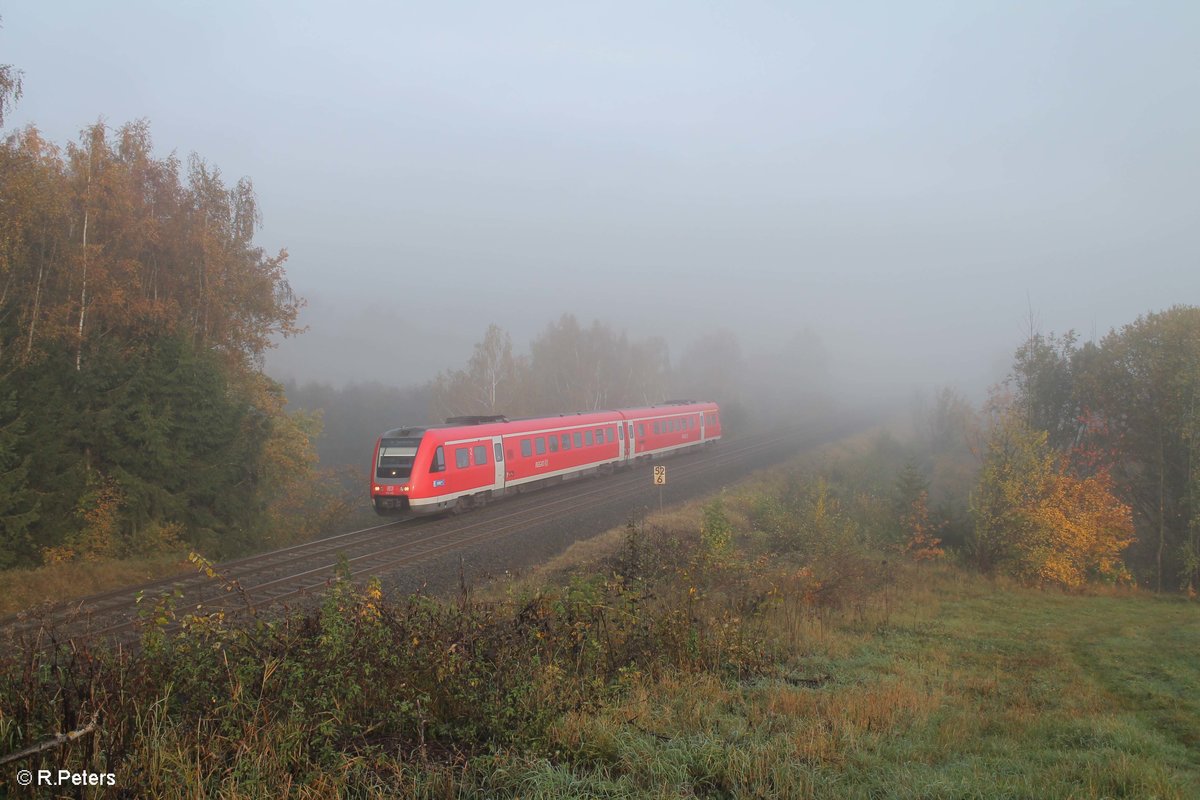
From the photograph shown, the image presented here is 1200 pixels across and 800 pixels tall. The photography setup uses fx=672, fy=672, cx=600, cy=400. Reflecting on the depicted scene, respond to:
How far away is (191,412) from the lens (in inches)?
678

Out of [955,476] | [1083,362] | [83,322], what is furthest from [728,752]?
[955,476]

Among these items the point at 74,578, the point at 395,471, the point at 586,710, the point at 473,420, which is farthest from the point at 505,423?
the point at 586,710

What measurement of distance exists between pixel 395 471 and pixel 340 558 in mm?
13011

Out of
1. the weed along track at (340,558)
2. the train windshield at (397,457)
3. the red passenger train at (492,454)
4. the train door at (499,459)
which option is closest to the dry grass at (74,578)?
the weed along track at (340,558)

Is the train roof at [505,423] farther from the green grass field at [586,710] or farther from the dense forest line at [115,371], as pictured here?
the green grass field at [586,710]

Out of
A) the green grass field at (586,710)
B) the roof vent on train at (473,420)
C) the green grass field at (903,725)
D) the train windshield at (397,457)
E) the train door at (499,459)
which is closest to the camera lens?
the green grass field at (586,710)

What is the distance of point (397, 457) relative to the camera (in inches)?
746

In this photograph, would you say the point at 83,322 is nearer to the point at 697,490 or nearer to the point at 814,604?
the point at 814,604

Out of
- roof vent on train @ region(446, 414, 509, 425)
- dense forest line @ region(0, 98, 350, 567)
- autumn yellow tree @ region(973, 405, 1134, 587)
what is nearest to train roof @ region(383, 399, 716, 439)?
roof vent on train @ region(446, 414, 509, 425)

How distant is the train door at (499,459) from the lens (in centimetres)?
2161

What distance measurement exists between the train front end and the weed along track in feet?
2.35

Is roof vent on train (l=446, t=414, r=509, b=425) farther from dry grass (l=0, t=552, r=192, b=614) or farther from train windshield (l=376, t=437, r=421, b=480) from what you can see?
dry grass (l=0, t=552, r=192, b=614)

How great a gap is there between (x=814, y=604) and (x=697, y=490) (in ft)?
42.6

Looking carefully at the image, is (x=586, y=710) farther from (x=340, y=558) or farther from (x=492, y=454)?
(x=492, y=454)
